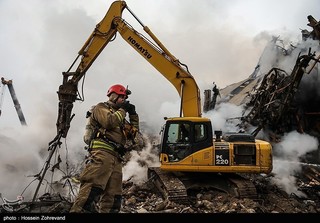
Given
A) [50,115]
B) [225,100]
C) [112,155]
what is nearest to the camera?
[112,155]

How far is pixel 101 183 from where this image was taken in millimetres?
3656

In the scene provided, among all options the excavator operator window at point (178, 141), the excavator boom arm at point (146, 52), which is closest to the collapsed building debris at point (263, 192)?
the excavator operator window at point (178, 141)

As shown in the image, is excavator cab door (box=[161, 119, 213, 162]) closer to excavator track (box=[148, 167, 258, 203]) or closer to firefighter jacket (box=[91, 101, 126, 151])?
excavator track (box=[148, 167, 258, 203])

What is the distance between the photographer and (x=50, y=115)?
15562mm

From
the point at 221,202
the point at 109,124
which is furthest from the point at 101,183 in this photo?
the point at 221,202

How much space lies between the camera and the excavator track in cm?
653

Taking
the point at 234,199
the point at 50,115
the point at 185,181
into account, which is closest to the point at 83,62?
the point at 185,181

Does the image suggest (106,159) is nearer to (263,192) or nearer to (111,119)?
(111,119)

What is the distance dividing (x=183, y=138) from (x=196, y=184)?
1065 mm

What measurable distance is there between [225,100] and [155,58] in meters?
14.0

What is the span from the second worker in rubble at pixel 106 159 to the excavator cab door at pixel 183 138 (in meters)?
2.98

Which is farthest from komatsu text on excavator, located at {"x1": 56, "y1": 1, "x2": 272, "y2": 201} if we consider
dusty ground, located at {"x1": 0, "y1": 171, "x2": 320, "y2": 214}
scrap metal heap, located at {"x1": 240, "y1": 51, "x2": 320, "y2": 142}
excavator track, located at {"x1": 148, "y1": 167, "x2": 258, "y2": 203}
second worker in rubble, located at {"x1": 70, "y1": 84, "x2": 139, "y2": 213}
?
scrap metal heap, located at {"x1": 240, "y1": 51, "x2": 320, "y2": 142}

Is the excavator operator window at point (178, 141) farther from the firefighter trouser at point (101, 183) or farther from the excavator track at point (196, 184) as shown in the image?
the firefighter trouser at point (101, 183)
